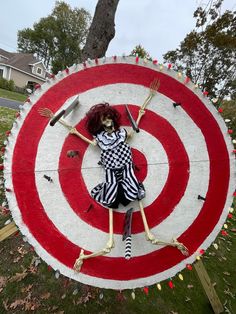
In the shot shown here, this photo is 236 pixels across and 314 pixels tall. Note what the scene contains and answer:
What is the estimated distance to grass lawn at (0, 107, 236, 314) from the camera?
123 inches

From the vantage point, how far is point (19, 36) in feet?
151

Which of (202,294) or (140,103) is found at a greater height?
(140,103)

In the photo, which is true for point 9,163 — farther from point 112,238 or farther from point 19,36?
point 19,36

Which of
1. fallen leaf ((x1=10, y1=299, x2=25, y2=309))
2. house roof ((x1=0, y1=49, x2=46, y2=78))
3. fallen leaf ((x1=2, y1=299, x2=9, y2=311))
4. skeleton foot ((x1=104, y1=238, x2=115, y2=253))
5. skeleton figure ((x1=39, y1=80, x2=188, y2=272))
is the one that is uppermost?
house roof ((x1=0, y1=49, x2=46, y2=78))

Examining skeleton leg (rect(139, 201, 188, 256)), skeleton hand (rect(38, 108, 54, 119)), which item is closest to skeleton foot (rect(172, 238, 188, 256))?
skeleton leg (rect(139, 201, 188, 256))

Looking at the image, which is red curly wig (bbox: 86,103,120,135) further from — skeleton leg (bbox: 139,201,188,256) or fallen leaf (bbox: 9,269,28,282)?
fallen leaf (bbox: 9,269,28,282)

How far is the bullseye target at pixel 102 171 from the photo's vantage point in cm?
231

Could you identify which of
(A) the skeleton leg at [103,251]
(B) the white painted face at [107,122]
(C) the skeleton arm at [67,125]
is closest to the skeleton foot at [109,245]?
(A) the skeleton leg at [103,251]

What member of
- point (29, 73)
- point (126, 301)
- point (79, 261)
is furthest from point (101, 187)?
point (29, 73)

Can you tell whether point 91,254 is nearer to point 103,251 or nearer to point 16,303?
point 103,251

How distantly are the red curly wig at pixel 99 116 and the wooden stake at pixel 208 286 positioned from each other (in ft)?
5.30

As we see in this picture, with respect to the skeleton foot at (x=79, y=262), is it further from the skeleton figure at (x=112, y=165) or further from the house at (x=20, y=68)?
the house at (x=20, y=68)

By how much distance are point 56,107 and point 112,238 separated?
3.58ft

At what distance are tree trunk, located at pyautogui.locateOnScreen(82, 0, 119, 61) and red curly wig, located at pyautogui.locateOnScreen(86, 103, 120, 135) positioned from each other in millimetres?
2199
